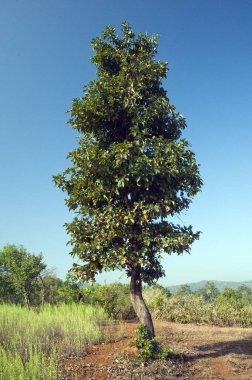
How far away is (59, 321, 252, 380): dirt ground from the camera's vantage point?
8289 mm

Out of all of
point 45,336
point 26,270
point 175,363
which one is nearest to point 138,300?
point 175,363

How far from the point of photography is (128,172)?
29.9ft

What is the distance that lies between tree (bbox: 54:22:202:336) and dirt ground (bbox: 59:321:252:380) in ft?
4.28

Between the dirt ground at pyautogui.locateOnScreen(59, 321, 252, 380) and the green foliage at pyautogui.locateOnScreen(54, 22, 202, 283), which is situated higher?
the green foliage at pyautogui.locateOnScreen(54, 22, 202, 283)

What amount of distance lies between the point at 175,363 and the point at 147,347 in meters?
1.00

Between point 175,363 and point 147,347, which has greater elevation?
point 147,347

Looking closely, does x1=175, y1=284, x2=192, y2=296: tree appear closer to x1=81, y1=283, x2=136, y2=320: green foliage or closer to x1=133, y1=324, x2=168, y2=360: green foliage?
x1=81, y1=283, x2=136, y2=320: green foliage

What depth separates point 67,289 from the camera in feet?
73.2

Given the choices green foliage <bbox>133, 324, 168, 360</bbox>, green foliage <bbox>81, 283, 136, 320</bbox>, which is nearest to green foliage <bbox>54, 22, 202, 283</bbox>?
green foliage <bbox>133, 324, 168, 360</bbox>

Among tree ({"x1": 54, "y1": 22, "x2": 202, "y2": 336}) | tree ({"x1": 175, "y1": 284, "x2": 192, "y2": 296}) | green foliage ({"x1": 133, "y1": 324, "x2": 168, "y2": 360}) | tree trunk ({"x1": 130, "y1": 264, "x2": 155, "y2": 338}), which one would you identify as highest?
tree ({"x1": 54, "y1": 22, "x2": 202, "y2": 336})

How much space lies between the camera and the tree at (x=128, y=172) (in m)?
9.25

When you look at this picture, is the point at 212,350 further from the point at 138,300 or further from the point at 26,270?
the point at 26,270

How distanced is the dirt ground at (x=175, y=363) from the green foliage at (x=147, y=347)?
0.22 m

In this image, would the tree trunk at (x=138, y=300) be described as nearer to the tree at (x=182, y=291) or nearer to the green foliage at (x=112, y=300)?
the green foliage at (x=112, y=300)
